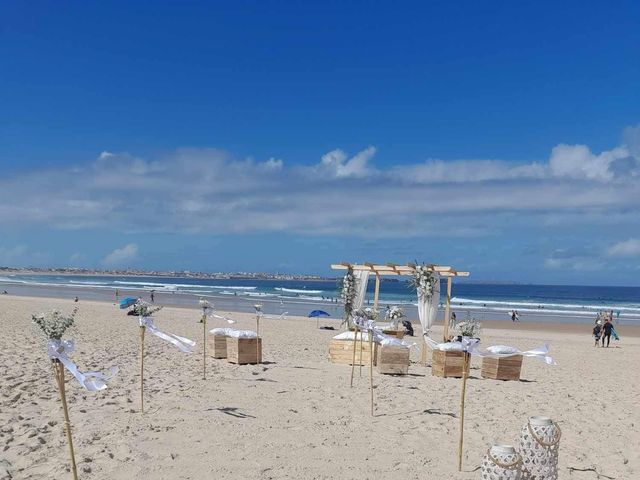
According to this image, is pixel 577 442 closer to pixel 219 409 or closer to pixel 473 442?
pixel 473 442

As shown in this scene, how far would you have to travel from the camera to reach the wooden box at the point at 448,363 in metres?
11.9

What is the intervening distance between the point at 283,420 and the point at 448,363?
16.7 ft

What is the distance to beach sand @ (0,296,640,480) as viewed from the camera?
20.0 feet

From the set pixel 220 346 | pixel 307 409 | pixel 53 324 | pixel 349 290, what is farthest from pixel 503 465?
pixel 220 346

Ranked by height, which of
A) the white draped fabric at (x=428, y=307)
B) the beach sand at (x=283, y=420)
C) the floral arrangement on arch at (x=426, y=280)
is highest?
the floral arrangement on arch at (x=426, y=280)

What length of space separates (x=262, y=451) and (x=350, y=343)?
21.8 feet

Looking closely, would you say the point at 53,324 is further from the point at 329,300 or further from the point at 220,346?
the point at 329,300

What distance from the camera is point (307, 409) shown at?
8.53 m

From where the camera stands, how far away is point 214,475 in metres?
5.77

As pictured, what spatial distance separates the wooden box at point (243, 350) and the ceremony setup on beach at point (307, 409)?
3cm

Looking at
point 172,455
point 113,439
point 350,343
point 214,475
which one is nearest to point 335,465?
point 214,475

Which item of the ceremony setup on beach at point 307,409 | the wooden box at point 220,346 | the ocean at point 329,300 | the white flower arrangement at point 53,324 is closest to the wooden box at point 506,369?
the ceremony setup on beach at point 307,409

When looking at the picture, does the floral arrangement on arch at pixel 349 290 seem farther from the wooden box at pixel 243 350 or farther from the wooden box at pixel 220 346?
the wooden box at pixel 220 346

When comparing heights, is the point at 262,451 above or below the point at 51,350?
below
